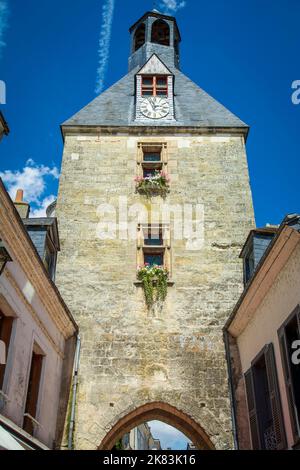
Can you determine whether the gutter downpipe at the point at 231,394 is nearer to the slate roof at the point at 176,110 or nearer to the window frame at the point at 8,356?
the window frame at the point at 8,356

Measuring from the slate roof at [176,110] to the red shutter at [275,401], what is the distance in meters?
6.86

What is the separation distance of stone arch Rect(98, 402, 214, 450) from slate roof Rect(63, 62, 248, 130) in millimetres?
6742

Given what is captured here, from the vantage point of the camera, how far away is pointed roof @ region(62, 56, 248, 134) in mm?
12625

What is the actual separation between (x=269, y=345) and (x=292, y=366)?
0.85m

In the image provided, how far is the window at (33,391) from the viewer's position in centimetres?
725

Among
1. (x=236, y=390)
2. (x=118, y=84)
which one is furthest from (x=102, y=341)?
(x=118, y=84)

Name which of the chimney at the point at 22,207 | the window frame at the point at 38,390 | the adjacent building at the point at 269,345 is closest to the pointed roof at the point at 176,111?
the chimney at the point at 22,207

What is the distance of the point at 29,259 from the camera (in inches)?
275

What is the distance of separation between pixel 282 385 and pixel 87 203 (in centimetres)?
615

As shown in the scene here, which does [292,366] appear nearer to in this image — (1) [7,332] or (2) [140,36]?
(1) [7,332]

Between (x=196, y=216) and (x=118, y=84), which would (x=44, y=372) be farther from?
(x=118, y=84)

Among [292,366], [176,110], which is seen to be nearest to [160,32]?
[176,110]

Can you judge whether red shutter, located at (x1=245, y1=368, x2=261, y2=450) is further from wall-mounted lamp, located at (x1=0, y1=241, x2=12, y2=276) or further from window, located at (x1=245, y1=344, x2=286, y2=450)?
wall-mounted lamp, located at (x1=0, y1=241, x2=12, y2=276)

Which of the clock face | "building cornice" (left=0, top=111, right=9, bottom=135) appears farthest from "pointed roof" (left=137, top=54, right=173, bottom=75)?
"building cornice" (left=0, top=111, right=9, bottom=135)
